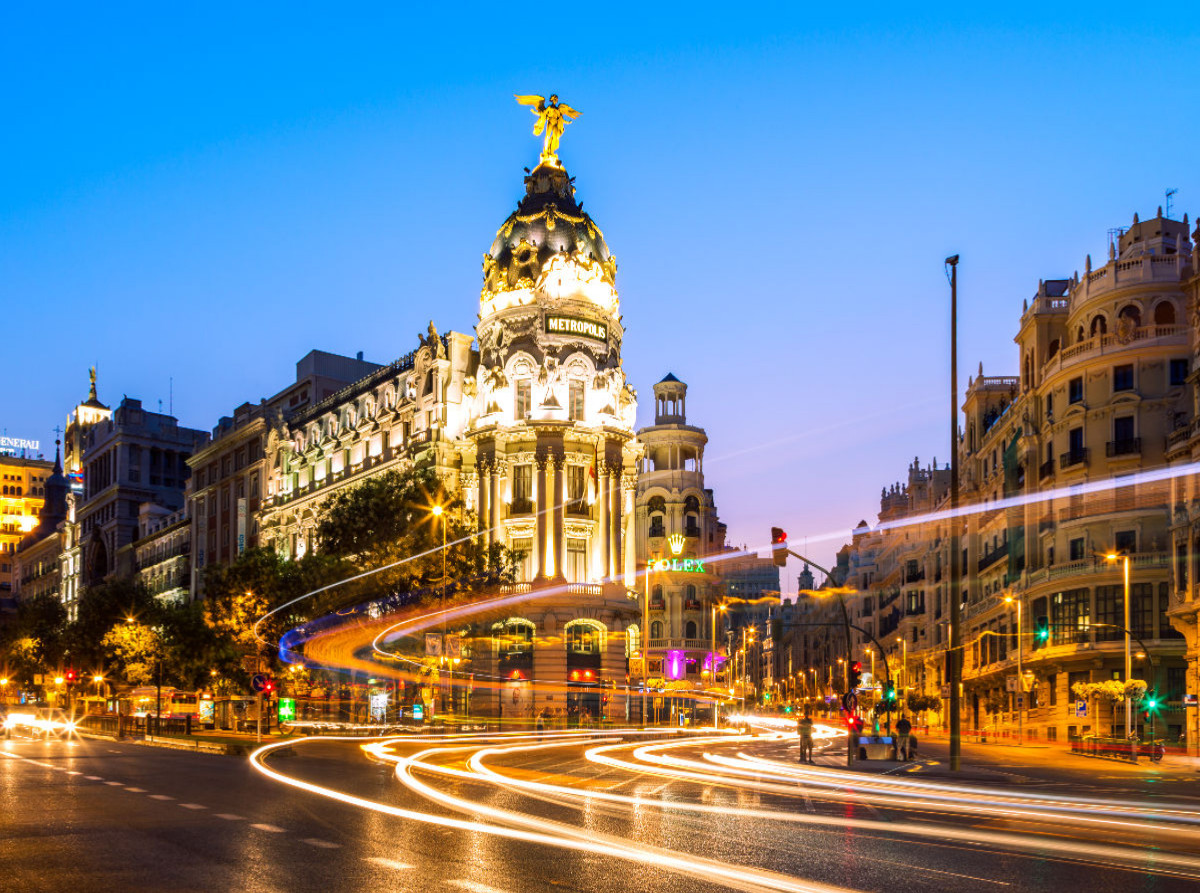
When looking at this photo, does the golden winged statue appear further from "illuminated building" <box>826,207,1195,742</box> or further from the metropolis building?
"illuminated building" <box>826,207,1195,742</box>

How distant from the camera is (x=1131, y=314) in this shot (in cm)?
6200

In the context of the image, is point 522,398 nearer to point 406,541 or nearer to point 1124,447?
point 406,541

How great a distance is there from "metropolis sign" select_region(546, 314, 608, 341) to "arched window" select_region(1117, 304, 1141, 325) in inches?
1309

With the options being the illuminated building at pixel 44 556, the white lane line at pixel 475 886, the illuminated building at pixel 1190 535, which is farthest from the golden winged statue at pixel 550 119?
the illuminated building at pixel 44 556

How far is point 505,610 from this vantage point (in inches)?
3120

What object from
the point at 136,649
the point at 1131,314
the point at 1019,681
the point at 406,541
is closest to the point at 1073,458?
the point at 1131,314

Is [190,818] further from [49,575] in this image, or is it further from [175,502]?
[49,575]

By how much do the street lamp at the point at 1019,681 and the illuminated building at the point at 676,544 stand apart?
1308 inches

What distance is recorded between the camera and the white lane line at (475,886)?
39.4ft

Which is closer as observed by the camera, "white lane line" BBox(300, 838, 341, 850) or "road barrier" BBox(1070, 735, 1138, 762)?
"white lane line" BBox(300, 838, 341, 850)

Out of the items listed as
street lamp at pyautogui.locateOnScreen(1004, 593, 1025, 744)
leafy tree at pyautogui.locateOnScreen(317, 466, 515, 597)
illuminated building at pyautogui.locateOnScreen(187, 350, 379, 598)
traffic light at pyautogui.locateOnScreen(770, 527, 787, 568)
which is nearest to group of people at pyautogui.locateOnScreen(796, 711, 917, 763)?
traffic light at pyautogui.locateOnScreen(770, 527, 787, 568)

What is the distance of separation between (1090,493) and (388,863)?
55726 mm

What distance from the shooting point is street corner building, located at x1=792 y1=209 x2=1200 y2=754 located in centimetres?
5691

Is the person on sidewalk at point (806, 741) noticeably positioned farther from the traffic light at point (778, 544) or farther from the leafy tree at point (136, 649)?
the leafy tree at point (136, 649)
